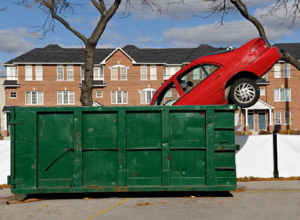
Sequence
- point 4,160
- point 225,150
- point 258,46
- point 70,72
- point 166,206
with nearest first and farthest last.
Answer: point 166,206 < point 225,150 < point 4,160 < point 258,46 < point 70,72

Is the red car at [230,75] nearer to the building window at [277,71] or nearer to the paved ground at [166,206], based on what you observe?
the paved ground at [166,206]

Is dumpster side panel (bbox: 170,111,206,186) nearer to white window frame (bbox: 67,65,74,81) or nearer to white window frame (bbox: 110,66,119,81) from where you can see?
white window frame (bbox: 110,66,119,81)

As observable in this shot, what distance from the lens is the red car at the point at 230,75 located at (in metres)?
9.87

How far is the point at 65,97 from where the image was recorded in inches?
1656

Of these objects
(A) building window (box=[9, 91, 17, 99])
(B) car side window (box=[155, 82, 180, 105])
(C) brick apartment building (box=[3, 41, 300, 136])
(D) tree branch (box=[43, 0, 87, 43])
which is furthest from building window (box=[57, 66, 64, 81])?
(B) car side window (box=[155, 82, 180, 105])

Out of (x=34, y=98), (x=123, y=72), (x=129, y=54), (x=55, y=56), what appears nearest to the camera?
(x=34, y=98)

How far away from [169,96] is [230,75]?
6.39 ft

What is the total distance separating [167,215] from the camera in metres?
5.89

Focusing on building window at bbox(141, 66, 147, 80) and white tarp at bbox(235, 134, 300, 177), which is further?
building window at bbox(141, 66, 147, 80)

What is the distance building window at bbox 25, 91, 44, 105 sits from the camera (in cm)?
4159

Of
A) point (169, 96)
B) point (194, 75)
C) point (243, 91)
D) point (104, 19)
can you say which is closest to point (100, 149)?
point (169, 96)

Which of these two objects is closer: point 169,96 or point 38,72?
point 169,96

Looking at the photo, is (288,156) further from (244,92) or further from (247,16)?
(247,16)

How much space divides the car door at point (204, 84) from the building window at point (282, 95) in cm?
3506
